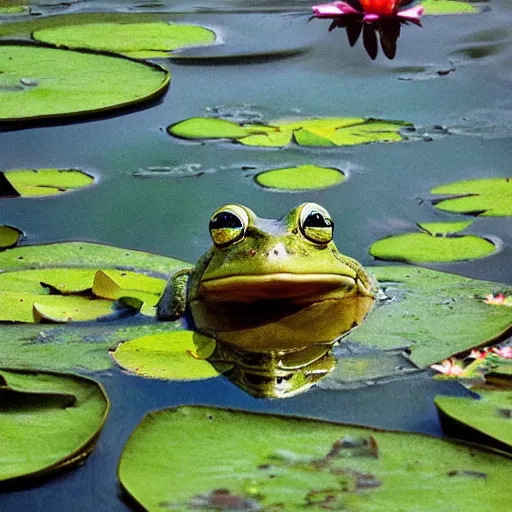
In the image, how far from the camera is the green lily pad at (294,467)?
2.11 metres

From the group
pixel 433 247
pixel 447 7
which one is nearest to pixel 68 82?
pixel 433 247

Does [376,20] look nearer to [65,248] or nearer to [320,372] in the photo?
[65,248]

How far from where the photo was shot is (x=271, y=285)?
2996 mm

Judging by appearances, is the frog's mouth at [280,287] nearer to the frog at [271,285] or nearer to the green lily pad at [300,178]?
the frog at [271,285]

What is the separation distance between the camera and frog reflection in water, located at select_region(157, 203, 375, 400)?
2.99 m

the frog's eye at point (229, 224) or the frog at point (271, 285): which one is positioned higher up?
the frog's eye at point (229, 224)

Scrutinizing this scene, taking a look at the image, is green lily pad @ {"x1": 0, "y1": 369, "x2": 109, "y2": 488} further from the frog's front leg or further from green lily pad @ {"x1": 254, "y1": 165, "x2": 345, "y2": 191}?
green lily pad @ {"x1": 254, "y1": 165, "x2": 345, "y2": 191}

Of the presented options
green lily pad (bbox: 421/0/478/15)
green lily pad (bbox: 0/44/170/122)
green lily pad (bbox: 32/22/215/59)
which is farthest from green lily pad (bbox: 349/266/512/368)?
green lily pad (bbox: 421/0/478/15)

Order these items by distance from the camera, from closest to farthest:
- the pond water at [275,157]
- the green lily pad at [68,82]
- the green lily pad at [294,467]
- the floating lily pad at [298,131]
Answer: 1. the green lily pad at [294,467]
2. the pond water at [275,157]
3. the floating lily pad at [298,131]
4. the green lily pad at [68,82]

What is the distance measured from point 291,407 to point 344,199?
1.63 m

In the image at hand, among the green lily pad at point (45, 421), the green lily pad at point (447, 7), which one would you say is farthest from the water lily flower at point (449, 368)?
the green lily pad at point (447, 7)

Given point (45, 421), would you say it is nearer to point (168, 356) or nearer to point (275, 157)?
point (168, 356)

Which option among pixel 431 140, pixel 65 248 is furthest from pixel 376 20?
pixel 65 248

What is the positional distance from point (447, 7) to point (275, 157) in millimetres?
2986
